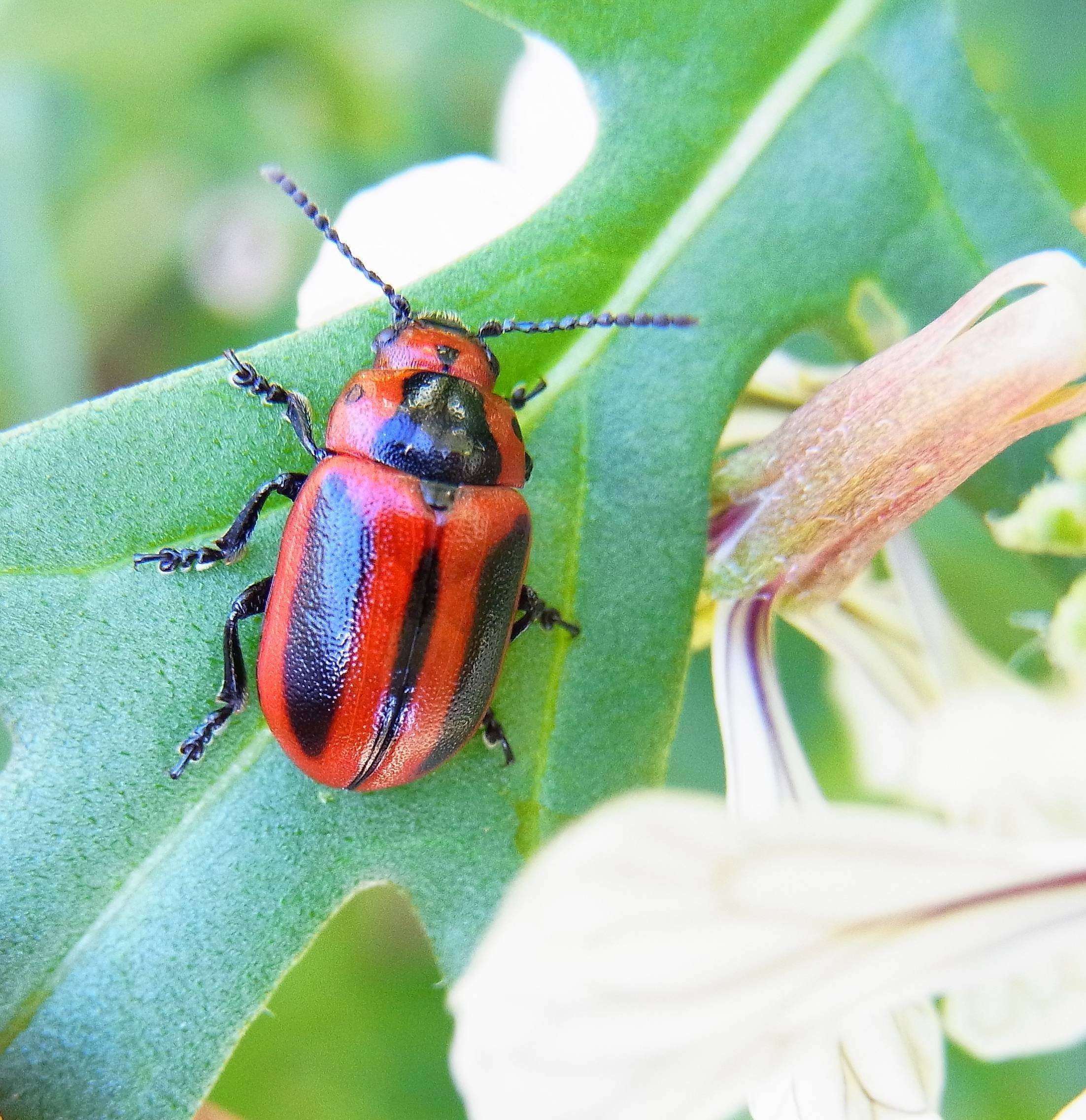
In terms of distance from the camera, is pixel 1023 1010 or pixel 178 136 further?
pixel 178 136

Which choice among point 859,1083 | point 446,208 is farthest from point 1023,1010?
point 446,208

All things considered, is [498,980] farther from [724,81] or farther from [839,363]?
[839,363]

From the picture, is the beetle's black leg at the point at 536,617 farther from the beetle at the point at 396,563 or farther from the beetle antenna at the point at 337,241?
the beetle antenna at the point at 337,241

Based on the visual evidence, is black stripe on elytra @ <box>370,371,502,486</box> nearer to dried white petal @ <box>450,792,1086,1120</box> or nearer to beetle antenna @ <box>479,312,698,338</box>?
beetle antenna @ <box>479,312,698,338</box>

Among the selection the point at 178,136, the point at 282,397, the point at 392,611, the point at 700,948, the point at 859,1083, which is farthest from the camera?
the point at 178,136

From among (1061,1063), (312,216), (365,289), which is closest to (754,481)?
(365,289)

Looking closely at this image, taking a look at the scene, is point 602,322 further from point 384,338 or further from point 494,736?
point 494,736
